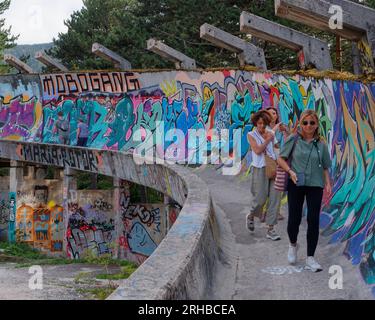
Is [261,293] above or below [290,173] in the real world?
below

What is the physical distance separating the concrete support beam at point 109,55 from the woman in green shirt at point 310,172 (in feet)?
59.7

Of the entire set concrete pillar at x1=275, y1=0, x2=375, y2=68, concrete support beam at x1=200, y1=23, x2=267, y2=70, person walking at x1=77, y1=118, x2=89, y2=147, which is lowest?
person walking at x1=77, y1=118, x2=89, y2=147

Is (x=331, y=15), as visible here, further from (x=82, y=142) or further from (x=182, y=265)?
(x=82, y=142)

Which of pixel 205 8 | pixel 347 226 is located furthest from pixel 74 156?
pixel 347 226

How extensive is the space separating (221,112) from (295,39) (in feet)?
18.4

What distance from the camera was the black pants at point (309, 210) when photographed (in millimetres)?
5996

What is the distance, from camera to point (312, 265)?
237 inches

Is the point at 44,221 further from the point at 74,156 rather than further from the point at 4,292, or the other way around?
the point at 4,292

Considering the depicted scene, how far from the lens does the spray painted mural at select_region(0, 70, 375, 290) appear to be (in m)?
6.66

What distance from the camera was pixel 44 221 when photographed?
26.4 metres

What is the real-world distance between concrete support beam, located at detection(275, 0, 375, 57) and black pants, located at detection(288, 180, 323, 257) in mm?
2077

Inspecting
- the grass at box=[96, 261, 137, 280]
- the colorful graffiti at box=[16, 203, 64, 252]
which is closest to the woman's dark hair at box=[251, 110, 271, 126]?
the grass at box=[96, 261, 137, 280]

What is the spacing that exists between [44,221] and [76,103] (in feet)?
18.1

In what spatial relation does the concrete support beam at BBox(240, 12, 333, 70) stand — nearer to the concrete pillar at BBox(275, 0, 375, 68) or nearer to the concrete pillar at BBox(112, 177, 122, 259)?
the concrete pillar at BBox(275, 0, 375, 68)
